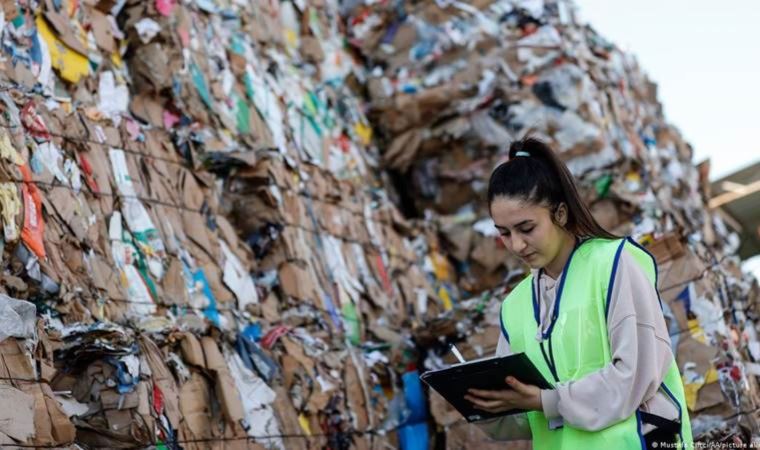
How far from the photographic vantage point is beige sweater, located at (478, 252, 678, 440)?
81.9 inches

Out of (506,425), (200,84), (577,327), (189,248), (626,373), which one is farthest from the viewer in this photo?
(200,84)

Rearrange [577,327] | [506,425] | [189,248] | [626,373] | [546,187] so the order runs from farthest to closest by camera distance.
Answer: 1. [189,248]
2. [506,425]
3. [546,187]
4. [577,327]
5. [626,373]

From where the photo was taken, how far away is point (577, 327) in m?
2.18

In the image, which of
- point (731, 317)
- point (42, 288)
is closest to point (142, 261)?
point (42, 288)

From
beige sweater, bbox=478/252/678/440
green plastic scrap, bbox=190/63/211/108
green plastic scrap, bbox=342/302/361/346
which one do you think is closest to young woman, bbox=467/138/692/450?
beige sweater, bbox=478/252/678/440

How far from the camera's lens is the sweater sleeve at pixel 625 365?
2.08 m

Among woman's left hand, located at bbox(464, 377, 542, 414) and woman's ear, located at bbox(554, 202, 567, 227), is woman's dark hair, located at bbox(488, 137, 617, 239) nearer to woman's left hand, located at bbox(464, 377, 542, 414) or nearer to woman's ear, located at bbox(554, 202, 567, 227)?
woman's ear, located at bbox(554, 202, 567, 227)

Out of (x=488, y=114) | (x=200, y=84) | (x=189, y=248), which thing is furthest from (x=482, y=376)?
(x=488, y=114)

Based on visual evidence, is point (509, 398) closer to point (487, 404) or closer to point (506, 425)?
point (487, 404)

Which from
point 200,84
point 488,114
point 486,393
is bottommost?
point 486,393

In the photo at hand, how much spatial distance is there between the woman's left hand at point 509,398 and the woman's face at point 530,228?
0.28m

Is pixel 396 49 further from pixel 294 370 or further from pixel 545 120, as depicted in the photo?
pixel 294 370

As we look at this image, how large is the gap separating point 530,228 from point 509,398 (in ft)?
1.24

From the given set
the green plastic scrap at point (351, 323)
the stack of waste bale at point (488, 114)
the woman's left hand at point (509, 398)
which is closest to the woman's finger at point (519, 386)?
the woman's left hand at point (509, 398)
